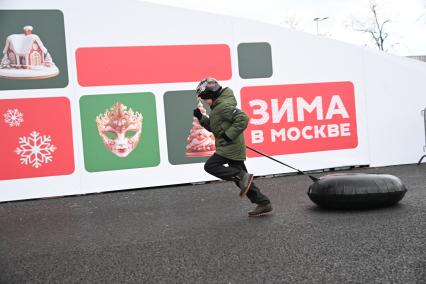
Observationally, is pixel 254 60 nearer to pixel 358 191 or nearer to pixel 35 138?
pixel 35 138

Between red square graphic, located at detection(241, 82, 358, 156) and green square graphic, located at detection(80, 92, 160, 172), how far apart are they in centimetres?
194

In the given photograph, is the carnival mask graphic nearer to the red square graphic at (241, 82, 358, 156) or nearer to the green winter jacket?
the red square graphic at (241, 82, 358, 156)

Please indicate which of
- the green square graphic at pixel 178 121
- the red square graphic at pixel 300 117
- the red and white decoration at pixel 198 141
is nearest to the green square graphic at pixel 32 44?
the green square graphic at pixel 178 121

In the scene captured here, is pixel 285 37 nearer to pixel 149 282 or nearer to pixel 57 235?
pixel 57 235

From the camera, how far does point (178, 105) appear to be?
10375mm

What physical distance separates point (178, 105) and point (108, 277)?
6865mm

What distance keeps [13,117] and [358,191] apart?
→ 6.54 metres

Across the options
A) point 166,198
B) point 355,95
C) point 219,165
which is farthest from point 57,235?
point 355,95

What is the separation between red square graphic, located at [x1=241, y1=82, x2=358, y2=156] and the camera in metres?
10.8

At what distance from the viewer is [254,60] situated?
10758mm

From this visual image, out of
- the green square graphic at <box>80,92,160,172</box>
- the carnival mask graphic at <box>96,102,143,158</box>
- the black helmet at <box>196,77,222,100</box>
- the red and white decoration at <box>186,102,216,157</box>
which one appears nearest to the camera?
the black helmet at <box>196,77,222,100</box>

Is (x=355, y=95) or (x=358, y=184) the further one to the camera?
(x=355, y=95)

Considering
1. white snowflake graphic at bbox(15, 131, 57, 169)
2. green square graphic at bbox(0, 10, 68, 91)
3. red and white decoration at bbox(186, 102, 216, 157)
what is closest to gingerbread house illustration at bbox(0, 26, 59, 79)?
green square graphic at bbox(0, 10, 68, 91)

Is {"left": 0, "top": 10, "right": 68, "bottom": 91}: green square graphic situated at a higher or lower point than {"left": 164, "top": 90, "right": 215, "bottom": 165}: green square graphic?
higher
